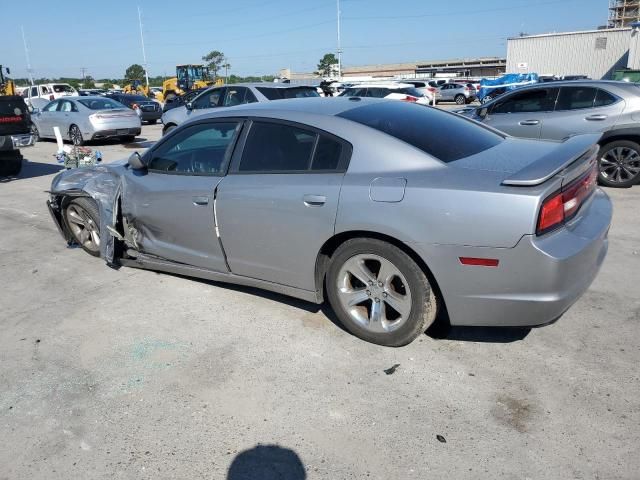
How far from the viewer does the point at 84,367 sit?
3.44 meters

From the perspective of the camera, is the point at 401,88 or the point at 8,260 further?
the point at 401,88

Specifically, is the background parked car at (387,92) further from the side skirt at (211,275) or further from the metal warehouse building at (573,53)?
the metal warehouse building at (573,53)

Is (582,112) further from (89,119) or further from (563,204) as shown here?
(89,119)

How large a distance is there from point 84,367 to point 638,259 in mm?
4818

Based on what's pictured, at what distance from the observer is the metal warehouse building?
140 feet

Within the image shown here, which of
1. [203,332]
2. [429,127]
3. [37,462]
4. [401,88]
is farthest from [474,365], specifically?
[401,88]

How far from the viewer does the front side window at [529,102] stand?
8.04 m

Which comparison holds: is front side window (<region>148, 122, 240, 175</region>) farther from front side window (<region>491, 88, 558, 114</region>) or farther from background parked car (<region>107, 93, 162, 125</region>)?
background parked car (<region>107, 93, 162, 125</region>)

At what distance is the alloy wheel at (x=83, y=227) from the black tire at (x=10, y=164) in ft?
20.2

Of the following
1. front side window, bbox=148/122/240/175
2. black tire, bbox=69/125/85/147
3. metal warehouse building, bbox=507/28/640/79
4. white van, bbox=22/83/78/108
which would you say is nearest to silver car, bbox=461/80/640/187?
front side window, bbox=148/122/240/175

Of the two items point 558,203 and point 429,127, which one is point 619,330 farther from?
point 429,127

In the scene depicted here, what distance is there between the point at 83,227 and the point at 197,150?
1985mm

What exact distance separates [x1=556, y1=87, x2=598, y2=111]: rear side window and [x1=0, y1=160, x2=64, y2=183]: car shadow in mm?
10256

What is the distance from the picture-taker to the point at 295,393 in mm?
3053
